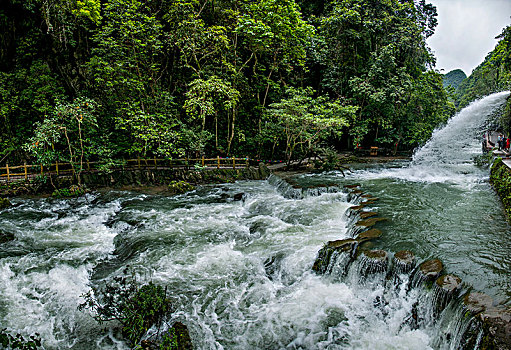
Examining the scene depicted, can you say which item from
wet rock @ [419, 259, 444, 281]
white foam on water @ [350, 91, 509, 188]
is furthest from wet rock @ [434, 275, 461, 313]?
white foam on water @ [350, 91, 509, 188]

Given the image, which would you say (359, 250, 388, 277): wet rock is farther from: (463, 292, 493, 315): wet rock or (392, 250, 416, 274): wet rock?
(463, 292, 493, 315): wet rock

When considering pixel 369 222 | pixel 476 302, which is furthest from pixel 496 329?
pixel 369 222

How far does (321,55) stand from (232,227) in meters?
17.8

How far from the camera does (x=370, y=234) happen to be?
6887mm

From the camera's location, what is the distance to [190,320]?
5.14m

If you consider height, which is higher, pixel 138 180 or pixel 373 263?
pixel 138 180

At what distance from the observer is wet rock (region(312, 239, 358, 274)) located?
20.8ft

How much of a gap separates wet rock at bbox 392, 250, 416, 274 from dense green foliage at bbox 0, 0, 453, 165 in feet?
30.3

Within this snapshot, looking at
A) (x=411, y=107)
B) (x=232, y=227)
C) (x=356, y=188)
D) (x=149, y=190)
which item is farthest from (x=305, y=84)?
(x=232, y=227)

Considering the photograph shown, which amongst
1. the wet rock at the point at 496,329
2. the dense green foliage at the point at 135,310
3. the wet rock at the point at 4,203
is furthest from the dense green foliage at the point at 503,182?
the wet rock at the point at 4,203

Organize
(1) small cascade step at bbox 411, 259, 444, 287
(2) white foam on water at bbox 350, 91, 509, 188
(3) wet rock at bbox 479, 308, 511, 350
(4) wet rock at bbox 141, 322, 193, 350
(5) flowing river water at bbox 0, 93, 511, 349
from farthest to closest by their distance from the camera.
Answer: (2) white foam on water at bbox 350, 91, 509, 188
(1) small cascade step at bbox 411, 259, 444, 287
(5) flowing river water at bbox 0, 93, 511, 349
(4) wet rock at bbox 141, 322, 193, 350
(3) wet rock at bbox 479, 308, 511, 350

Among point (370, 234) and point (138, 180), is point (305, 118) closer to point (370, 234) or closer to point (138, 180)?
point (370, 234)

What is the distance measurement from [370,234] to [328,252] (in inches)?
50.1

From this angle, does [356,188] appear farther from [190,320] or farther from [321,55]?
[321,55]
